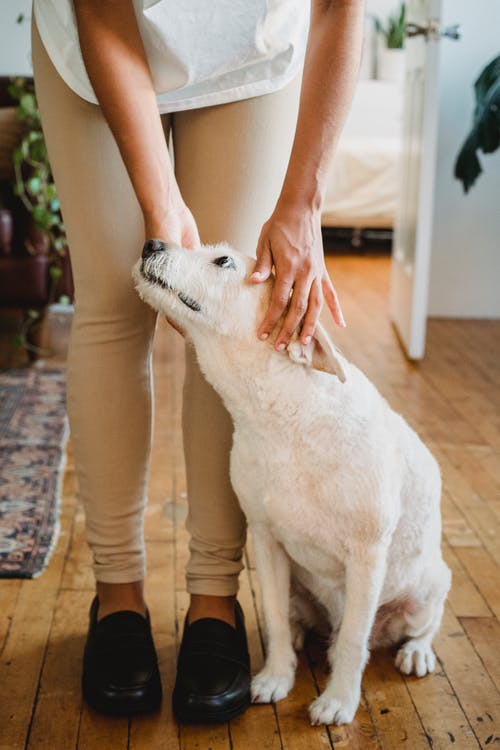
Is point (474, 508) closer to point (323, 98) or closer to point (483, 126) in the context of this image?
point (323, 98)

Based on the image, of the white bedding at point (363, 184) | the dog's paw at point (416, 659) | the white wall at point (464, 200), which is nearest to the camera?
the dog's paw at point (416, 659)

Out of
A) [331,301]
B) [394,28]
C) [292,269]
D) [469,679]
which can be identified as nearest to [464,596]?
[469,679]

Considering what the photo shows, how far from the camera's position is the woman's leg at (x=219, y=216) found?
4.12 feet

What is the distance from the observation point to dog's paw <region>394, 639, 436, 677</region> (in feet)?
4.47

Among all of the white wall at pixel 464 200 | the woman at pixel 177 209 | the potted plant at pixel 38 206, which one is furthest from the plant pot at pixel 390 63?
the woman at pixel 177 209

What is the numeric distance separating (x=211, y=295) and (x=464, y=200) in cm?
296

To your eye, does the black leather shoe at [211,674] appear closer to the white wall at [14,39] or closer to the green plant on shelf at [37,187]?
the green plant on shelf at [37,187]

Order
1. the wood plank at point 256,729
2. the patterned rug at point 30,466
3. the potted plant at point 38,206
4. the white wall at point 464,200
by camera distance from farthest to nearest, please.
→ the white wall at point 464,200 → the potted plant at point 38,206 → the patterned rug at point 30,466 → the wood plank at point 256,729

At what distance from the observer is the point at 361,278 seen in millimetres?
4785

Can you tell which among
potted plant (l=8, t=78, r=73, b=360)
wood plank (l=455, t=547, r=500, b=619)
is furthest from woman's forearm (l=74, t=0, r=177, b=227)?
potted plant (l=8, t=78, r=73, b=360)

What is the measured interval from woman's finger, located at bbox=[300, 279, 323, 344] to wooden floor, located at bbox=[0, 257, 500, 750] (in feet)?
1.81

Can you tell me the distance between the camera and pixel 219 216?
1.27 metres

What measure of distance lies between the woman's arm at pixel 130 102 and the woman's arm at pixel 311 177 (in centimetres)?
14

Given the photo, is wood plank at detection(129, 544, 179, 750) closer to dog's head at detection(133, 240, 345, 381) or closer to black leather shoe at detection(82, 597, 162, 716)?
black leather shoe at detection(82, 597, 162, 716)
